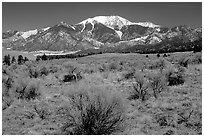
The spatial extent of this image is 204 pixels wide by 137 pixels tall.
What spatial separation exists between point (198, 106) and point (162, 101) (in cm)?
213

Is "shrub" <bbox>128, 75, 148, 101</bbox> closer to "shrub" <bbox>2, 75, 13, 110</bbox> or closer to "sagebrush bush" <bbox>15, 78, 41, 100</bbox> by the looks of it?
"sagebrush bush" <bbox>15, 78, 41, 100</bbox>

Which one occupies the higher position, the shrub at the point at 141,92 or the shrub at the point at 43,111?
the shrub at the point at 141,92

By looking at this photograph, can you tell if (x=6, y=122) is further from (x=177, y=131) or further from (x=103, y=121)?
(x=177, y=131)

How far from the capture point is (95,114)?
10.4 meters

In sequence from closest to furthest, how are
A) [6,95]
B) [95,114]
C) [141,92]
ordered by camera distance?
1. [95,114]
2. [141,92]
3. [6,95]

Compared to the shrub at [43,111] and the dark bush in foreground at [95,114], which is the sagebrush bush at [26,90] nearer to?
the shrub at [43,111]

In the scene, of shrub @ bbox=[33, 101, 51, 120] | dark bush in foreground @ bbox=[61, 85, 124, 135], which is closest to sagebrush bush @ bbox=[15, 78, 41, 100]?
shrub @ bbox=[33, 101, 51, 120]

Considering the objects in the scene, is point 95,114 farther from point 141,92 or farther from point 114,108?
point 141,92

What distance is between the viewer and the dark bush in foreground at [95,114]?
10148mm

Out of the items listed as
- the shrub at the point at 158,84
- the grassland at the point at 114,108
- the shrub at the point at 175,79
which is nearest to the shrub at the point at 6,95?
the grassland at the point at 114,108

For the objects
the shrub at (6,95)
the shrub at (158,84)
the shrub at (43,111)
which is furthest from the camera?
the shrub at (158,84)

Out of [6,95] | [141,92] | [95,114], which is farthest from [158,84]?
[6,95]

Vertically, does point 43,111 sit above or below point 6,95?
below

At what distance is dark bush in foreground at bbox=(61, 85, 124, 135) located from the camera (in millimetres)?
10148
